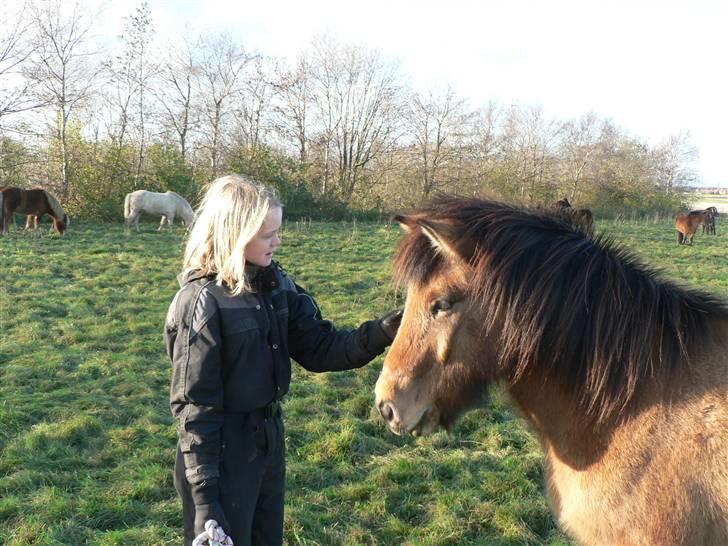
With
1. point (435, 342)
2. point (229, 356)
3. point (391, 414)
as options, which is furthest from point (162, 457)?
point (435, 342)

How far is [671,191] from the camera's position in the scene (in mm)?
41594

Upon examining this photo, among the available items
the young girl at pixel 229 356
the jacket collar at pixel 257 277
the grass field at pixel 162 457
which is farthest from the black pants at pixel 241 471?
the grass field at pixel 162 457

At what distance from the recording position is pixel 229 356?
2139 millimetres

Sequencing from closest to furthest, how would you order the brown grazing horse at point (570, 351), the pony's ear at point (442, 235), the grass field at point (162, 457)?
the brown grazing horse at point (570, 351) < the pony's ear at point (442, 235) < the grass field at point (162, 457)

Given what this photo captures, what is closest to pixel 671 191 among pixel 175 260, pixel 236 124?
pixel 236 124

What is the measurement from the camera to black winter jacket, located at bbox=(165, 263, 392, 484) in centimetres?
205

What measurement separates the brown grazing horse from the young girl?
1.85 feet

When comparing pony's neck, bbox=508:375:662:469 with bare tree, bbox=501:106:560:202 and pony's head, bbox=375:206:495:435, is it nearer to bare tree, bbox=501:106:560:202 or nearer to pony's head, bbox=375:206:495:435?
pony's head, bbox=375:206:495:435

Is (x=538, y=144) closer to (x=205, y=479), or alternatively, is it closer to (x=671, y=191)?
(x=671, y=191)

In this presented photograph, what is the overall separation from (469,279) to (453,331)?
205mm

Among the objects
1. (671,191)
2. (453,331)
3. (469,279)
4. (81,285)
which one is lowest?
(81,285)

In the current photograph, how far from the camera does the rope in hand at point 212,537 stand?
74.2 inches

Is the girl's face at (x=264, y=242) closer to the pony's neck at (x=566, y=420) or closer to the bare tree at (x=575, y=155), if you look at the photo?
the pony's neck at (x=566, y=420)

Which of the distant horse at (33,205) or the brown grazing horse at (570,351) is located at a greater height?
the distant horse at (33,205)
